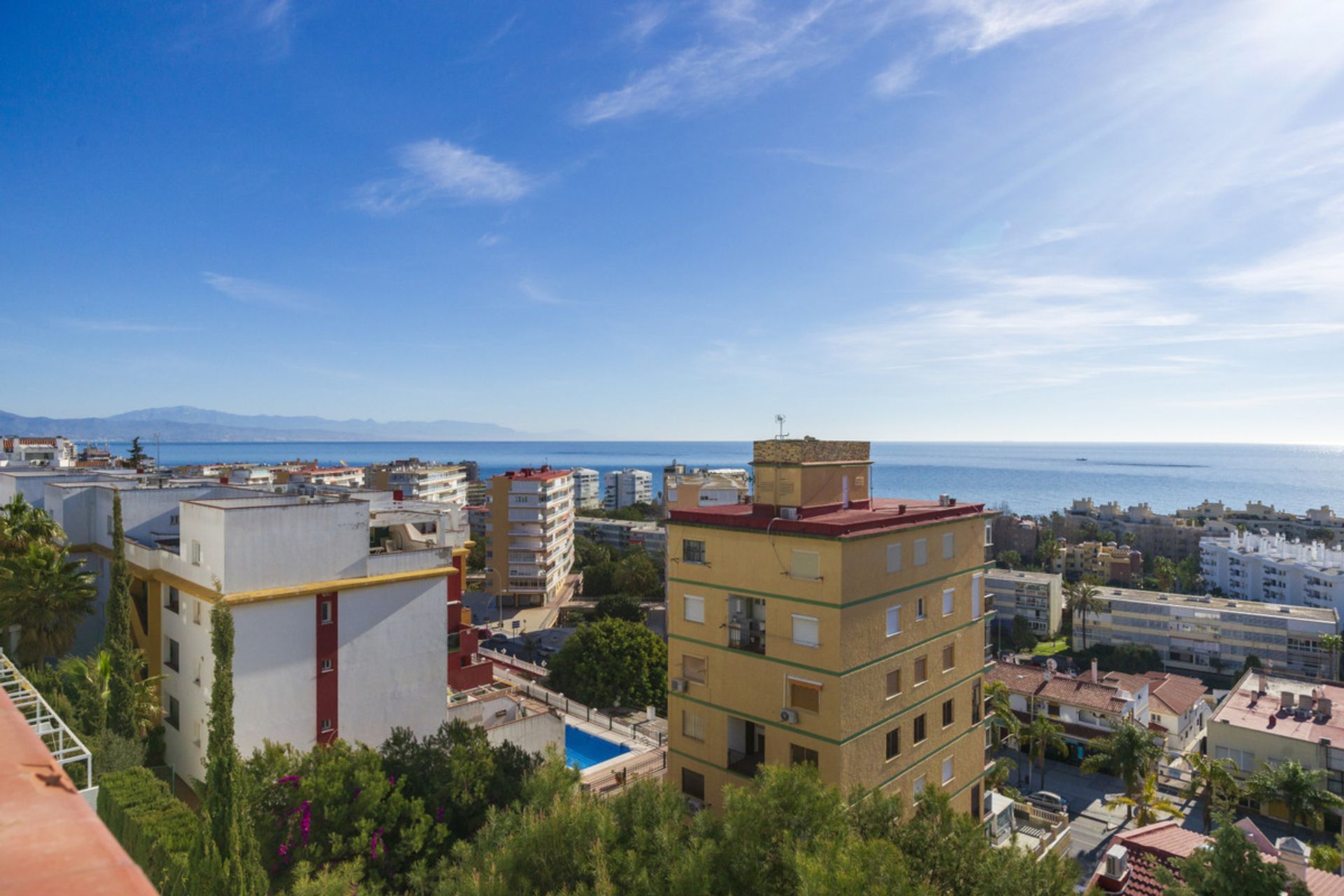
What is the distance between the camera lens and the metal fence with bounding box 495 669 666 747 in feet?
122

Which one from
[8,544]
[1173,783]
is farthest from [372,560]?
[1173,783]

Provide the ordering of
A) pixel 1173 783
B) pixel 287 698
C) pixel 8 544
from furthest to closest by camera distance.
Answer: pixel 1173 783
pixel 8 544
pixel 287 698

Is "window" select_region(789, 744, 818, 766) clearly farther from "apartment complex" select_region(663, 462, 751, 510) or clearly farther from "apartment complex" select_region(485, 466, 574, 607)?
→ "apartment complex" select_region(485, 466, 574, 607)

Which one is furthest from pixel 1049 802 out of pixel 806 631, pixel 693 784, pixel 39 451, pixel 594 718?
pixel 39 451

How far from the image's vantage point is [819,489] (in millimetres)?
21875

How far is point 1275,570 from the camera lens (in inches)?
4075

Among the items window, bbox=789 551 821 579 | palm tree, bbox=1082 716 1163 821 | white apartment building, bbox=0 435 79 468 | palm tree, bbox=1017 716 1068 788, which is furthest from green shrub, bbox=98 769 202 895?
white apartment building, bbox=0 435 79 468

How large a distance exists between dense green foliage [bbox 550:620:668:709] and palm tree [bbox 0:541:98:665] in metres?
27.3

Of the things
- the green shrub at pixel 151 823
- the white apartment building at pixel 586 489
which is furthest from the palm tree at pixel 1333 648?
the white apartment building at pixel 586 489

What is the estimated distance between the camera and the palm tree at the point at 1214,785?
1533 inches

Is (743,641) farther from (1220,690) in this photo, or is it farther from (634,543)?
(634,543)

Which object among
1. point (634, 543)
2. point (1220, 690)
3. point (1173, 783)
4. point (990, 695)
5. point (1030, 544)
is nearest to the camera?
point (990, 695)

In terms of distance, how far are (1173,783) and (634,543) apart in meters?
76.8

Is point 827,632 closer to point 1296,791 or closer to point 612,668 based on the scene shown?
point 612,668
